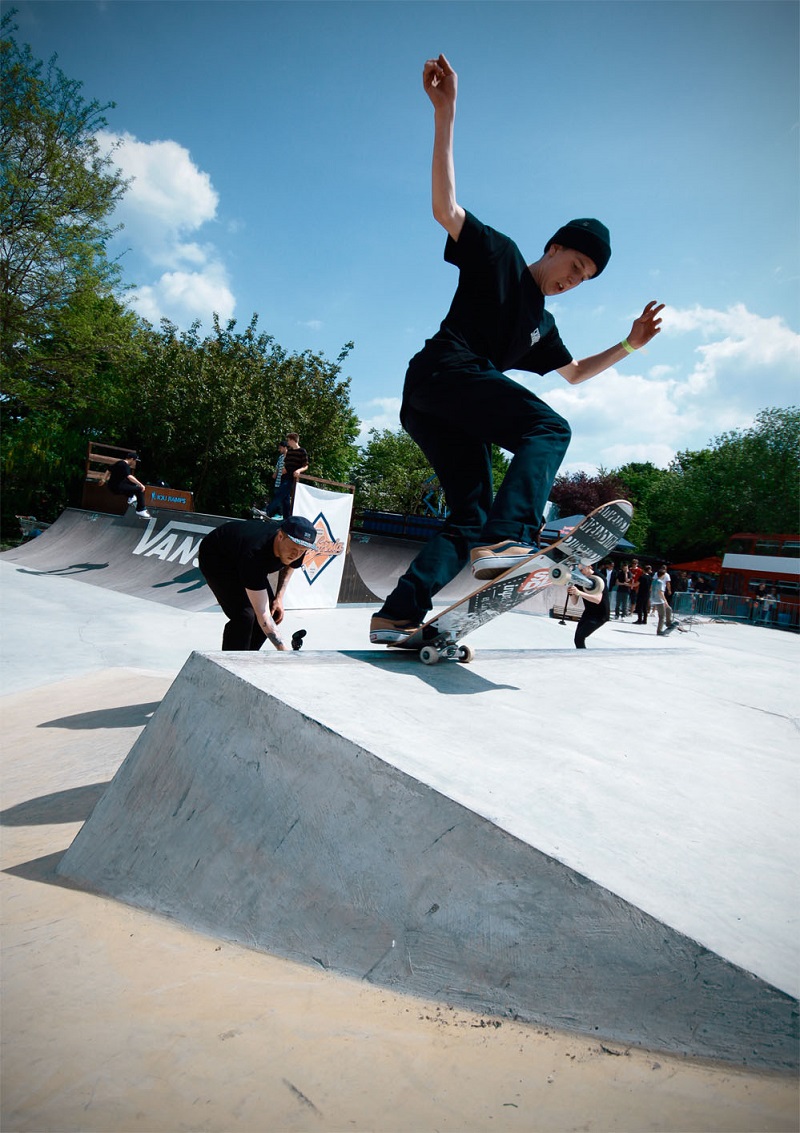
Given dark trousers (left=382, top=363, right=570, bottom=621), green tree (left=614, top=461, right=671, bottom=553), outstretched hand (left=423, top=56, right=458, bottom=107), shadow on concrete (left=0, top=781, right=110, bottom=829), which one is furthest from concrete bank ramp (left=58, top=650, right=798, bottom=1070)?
green tree (left=614, top=461, right=671, bottom=553)

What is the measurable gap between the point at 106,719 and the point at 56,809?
58.5 inches

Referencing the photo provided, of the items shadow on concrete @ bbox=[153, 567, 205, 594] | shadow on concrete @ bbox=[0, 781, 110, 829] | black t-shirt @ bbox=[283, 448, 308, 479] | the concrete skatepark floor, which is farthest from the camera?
shadow on concrete @ bbox=[153, 567, 205, 594]

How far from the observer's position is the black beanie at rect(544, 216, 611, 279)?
2650mm

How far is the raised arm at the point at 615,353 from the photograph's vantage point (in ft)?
10.8

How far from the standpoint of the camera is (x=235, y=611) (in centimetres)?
395

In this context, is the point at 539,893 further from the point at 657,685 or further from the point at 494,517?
the point at 657,685

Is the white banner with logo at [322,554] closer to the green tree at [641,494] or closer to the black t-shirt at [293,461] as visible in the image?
the black t-shirt at [293,461]

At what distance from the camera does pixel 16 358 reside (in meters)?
21.5

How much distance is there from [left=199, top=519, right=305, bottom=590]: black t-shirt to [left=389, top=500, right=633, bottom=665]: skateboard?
141cm

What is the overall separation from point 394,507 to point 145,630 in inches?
1407

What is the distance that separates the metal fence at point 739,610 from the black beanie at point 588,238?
24465mm

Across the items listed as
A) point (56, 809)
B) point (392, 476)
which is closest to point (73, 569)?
point (56, 809)

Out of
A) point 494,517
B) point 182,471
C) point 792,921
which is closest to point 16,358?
point 182,471

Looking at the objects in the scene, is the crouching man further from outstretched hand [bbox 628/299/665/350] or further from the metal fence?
the metal fence
